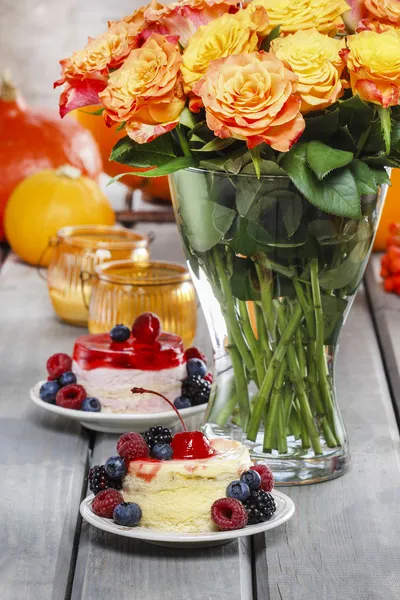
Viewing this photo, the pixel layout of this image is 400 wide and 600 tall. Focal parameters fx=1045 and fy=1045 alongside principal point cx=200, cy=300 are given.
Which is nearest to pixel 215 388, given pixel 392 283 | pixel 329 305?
pixel 329 305

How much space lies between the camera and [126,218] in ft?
7.02

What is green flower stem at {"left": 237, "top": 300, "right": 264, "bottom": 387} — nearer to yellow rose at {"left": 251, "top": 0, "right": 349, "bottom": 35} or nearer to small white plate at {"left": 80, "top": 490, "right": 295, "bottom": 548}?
small white plate at {"left": 80, "top": 490, "right": 295, "bottom": 548}

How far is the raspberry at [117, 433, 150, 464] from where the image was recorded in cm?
86

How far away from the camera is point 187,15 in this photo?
0.90m

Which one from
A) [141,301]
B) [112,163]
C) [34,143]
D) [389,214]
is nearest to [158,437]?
[141,301]

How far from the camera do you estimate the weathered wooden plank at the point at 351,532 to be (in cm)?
80

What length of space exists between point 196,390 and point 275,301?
199 millimetres

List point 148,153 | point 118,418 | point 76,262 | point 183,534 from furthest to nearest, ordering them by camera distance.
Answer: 1. point 76,262
2. point 118,418
3. point 148,153
4. point 183,534

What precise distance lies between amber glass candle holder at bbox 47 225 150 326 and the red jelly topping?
350 millimetres

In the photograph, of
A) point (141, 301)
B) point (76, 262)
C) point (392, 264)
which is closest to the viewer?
point (141, 301)

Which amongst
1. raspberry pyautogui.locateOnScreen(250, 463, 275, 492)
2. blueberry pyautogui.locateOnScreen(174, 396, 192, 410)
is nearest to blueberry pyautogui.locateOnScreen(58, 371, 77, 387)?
blueberry pyautogui.locateOnScreen(174, 396, 192, 410)

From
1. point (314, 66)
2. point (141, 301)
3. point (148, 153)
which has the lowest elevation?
point (141, 301)

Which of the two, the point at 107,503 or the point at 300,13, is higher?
the point at 300,13

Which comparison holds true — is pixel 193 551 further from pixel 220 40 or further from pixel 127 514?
pixel 220 40
